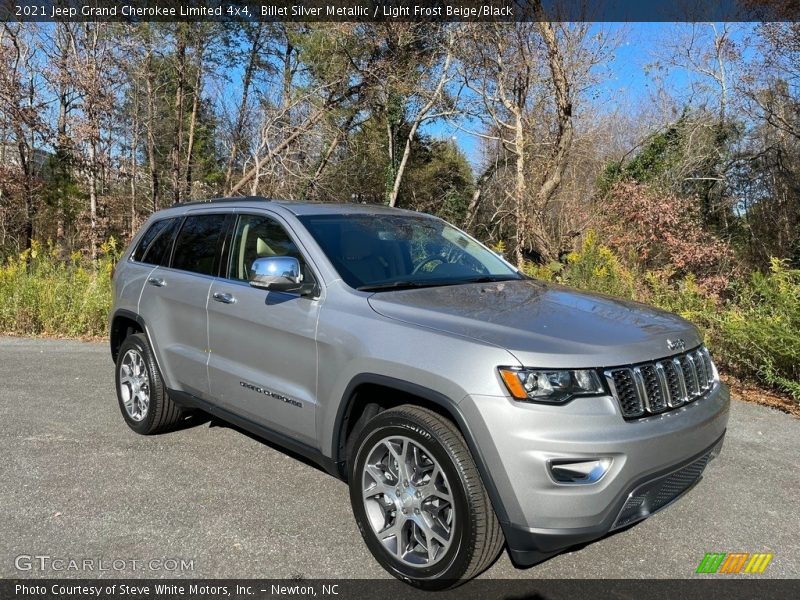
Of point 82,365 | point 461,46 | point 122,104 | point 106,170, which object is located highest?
point 461,46

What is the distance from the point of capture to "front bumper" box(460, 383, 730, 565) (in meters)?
2.43

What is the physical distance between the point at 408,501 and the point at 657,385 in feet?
4.08

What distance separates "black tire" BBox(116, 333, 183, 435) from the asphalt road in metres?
0.11

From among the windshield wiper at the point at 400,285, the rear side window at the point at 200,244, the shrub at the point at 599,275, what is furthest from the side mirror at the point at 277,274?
the shrub at the point at 599,275

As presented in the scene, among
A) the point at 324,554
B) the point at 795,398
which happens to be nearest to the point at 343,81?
the point at 795,398

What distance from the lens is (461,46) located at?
16922 millimetres

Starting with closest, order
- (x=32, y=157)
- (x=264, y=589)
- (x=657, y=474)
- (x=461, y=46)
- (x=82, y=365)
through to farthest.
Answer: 1. (x=657, y=474)
2. (x=264, y=589)
3. (x=82, y=365)
4. (x=461, y=46)
5. (x=32, y=157)

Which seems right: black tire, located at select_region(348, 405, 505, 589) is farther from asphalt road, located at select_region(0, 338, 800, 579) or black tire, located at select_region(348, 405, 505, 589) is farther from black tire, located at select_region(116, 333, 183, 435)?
black tire, located at select_region(116, 333, 183, 435)

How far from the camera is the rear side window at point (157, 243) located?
495 centimetres

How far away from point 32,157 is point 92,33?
19.2 feet

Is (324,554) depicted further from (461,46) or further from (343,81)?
(343,81)

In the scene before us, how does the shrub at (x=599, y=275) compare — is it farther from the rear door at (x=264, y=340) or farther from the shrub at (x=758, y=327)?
the rear door at (x=264, y=340)

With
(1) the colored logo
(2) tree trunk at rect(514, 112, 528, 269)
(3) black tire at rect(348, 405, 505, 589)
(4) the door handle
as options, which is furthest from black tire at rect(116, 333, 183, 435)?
(2) tree trunk at rect(514, 112, 528, 269)

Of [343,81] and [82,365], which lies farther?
[343,81]
